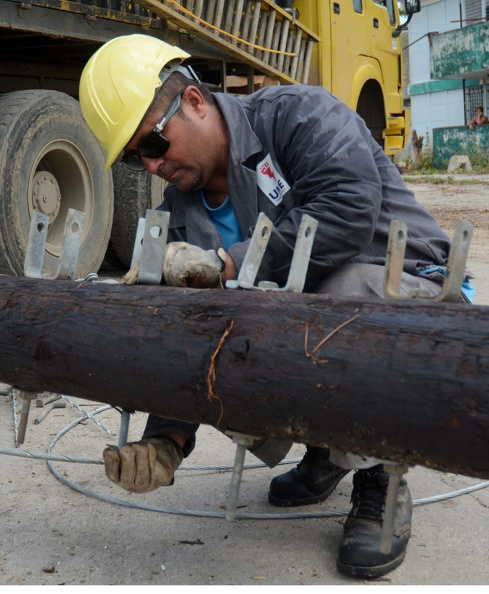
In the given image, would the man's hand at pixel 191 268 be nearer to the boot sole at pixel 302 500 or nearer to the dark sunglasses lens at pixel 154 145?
the dark sunglasses lens at pixel 154 145

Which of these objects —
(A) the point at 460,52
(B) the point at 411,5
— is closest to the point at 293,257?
(B) the point at 411,5

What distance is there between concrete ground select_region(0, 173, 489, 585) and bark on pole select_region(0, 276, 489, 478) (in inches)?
21.1

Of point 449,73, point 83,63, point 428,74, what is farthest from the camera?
point 428,74

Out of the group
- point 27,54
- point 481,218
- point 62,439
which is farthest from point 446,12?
point 62,439

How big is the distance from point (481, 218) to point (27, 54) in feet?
24.9

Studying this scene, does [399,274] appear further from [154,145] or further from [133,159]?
[133,159]

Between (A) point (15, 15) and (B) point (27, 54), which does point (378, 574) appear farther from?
(B) point (27, 54)

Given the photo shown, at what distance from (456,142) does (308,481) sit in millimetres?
Result: 26392

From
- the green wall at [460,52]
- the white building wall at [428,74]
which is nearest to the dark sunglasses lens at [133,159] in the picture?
the green wall at [460,52]

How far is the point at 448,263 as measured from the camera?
190 centimetres

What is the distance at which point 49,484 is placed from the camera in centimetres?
313

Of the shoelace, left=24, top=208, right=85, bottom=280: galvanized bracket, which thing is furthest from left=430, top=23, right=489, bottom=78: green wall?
left=24, top=208, right=85, bottom=280: galvanized bracket

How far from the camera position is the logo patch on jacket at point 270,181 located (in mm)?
2717

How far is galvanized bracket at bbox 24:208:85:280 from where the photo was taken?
7.97ft
